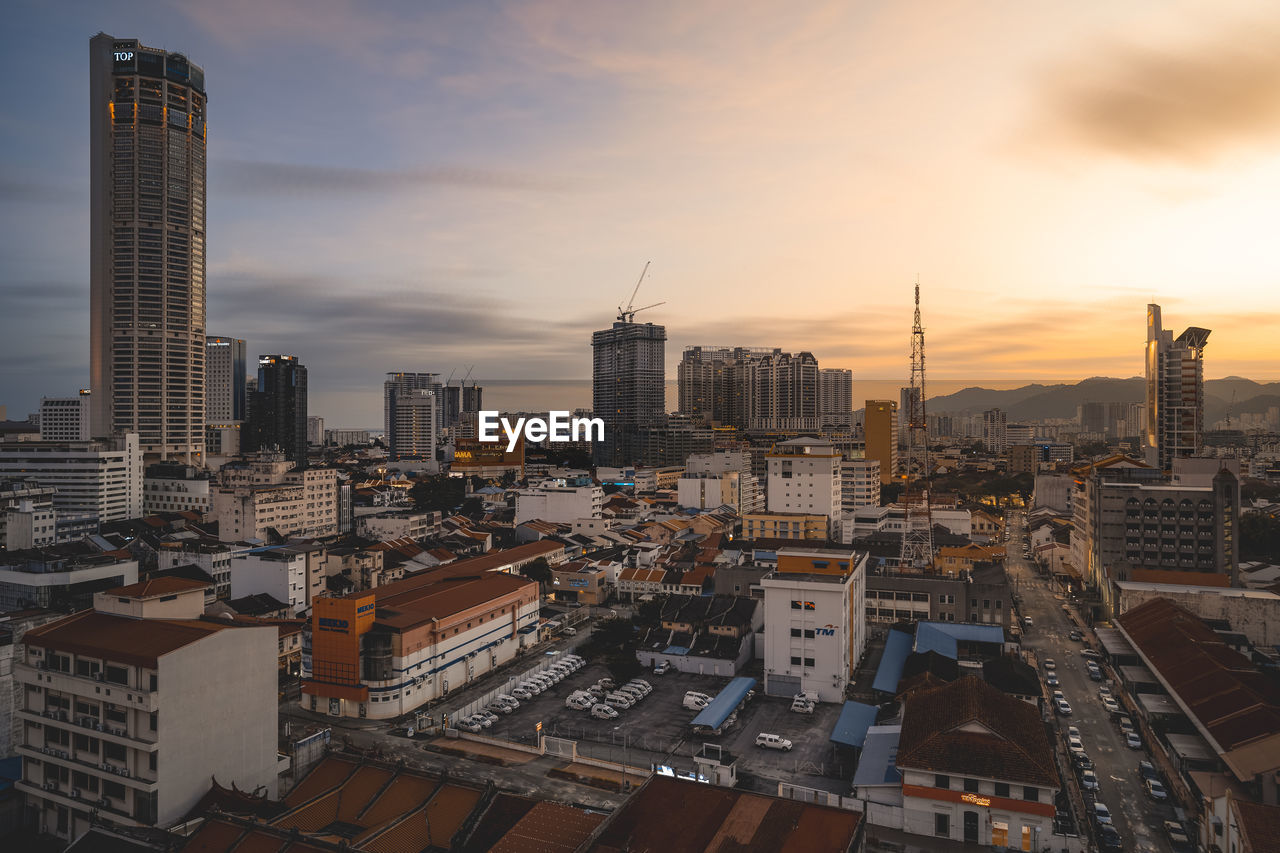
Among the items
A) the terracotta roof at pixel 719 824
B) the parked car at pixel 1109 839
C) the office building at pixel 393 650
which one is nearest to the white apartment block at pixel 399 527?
the office building at pixel 393 650

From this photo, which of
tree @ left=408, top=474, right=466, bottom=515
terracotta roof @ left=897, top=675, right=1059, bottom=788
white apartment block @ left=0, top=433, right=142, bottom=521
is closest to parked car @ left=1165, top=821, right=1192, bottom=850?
terracotta roof @ left=897, top=675, right=1059, bottom=788

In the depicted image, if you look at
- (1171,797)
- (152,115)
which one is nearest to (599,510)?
(1171,797)

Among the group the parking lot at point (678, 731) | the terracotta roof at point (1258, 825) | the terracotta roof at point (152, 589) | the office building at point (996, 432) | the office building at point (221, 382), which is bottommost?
the parking lot at point (678, 731)

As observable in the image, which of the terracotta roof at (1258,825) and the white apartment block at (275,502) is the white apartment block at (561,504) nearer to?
the white apartment block at (275,502)

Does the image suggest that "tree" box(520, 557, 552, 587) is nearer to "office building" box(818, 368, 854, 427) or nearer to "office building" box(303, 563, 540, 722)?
"office building" box(303, 563, 540, 722)

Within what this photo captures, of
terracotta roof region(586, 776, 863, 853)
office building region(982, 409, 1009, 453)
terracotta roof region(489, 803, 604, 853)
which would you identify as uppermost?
office building region(982, 409, 1009, 453)

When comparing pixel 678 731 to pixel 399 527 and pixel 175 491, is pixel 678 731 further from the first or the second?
pixel 175 491
